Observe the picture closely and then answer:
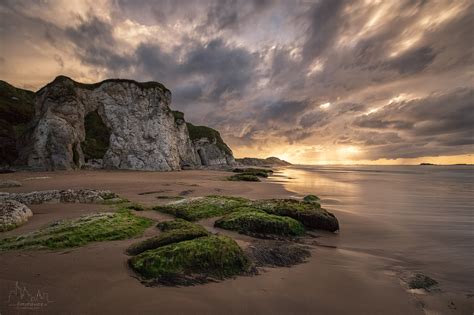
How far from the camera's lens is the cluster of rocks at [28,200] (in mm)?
6133

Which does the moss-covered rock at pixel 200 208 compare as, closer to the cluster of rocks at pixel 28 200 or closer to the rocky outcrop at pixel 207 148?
the cluster of rocks at pixel 28 200

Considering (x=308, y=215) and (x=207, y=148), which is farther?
(x=207, y=148)

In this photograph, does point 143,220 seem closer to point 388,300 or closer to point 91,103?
point 388,300

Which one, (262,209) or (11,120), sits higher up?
(11,120)

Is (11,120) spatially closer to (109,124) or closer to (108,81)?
(109,124)

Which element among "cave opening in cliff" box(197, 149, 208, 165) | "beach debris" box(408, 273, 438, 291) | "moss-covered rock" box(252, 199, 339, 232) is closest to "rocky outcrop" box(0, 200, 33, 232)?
"moss-covered rock" box(252, 199, 339, 232)

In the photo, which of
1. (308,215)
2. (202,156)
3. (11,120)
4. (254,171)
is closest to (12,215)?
(308,215)

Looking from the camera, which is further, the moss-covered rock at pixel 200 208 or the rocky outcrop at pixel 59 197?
the rocky outcrop at pixel 59 197

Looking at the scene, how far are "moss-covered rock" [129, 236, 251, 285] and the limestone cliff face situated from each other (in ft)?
109

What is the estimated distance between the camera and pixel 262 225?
21.7 ft

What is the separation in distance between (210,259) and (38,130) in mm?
36590

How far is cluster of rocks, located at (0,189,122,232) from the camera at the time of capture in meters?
6.13

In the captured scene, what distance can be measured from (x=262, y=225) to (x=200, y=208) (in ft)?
9.15

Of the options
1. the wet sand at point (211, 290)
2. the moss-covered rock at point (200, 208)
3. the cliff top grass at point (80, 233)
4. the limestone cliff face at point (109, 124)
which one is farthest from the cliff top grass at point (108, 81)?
the wet sand at point (211, 290)
